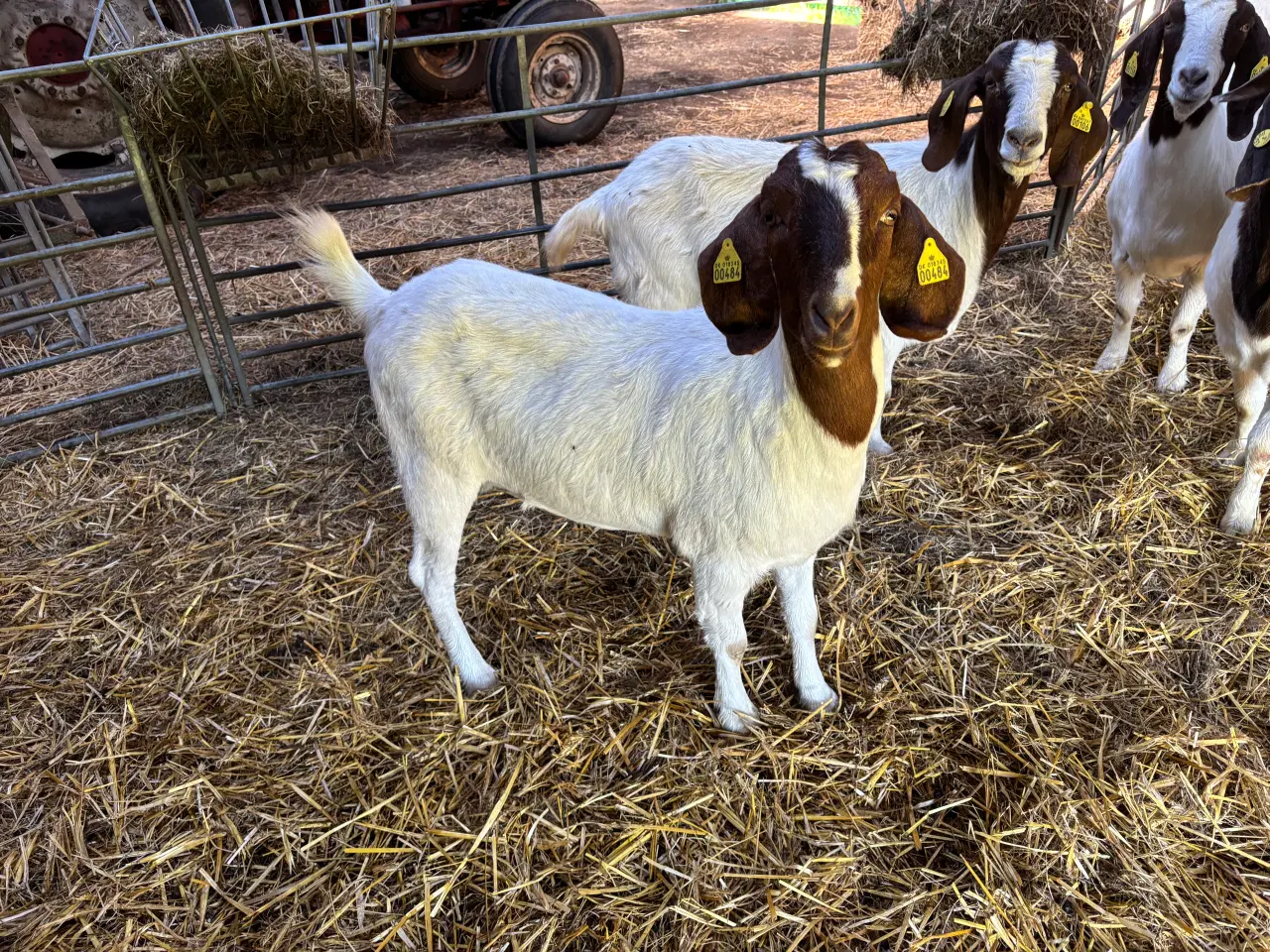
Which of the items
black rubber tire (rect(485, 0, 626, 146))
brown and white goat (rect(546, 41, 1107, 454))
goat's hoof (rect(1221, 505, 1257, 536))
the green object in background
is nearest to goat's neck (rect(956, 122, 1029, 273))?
brown and white goat (rect(546, 41, 1107, 454))

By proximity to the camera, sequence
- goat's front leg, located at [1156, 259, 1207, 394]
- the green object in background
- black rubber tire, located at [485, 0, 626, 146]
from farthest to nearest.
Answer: the green object in background < black rubber tire, located at [485, 0, 626, 146] < goat's front leg, located at [1156, 259, 1207, 394]

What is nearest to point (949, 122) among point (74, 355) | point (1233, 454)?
point (1233, 454)

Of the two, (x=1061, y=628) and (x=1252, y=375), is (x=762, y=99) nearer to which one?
(x=1252, y=375)

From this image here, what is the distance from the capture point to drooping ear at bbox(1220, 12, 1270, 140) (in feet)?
11.6

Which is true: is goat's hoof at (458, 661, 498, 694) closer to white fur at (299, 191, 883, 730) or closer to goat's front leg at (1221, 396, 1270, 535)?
white fur at (299, 191, 883, 730)

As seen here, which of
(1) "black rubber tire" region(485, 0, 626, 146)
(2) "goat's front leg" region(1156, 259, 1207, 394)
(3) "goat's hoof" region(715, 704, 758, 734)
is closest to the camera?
(3) "goat's hoof" region(715, 704, 758, 734)

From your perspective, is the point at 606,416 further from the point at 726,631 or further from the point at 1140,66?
the point at 1140,66

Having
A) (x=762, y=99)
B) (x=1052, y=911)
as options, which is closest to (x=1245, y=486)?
(x=1052, y=911)

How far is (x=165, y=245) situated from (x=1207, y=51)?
5025mm

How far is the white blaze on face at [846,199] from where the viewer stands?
5.93 ft

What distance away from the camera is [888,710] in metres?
2.71

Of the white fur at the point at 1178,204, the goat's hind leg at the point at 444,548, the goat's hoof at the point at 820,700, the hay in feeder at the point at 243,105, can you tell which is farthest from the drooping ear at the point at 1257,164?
the hay in feeder at the point at 243,105

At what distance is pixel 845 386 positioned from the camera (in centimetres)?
208

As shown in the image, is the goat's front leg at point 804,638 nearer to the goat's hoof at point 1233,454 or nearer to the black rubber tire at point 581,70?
the goat's hoof at point 1233,454
